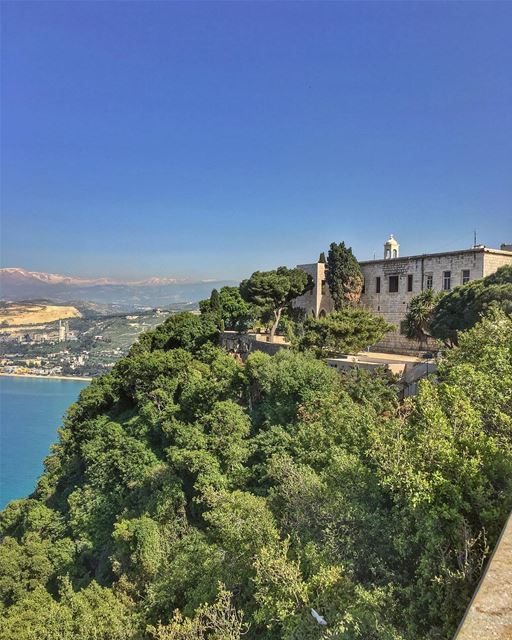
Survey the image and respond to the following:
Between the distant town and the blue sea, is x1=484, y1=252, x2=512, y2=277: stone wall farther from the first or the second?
the distant town

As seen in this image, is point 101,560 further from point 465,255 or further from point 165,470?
point 465,255

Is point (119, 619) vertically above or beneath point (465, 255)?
beneath

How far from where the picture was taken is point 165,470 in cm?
1439

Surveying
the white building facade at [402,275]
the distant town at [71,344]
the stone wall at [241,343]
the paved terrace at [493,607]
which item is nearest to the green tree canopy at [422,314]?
the white building facade at [402,275]

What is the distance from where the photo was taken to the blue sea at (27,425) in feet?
147

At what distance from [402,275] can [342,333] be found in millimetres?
9426

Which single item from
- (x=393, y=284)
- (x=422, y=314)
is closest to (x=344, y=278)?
(x=393, y=284)

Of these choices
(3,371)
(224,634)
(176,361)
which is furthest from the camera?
(3,371)

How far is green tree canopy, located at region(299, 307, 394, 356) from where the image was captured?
17.9m

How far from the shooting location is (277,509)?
8.79 meters

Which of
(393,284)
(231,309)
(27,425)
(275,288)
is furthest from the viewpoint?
(27,425)

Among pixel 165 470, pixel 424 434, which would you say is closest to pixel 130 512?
pixel 165 470

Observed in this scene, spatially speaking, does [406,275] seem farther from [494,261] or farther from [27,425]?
[27,425]

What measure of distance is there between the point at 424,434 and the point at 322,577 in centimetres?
222
